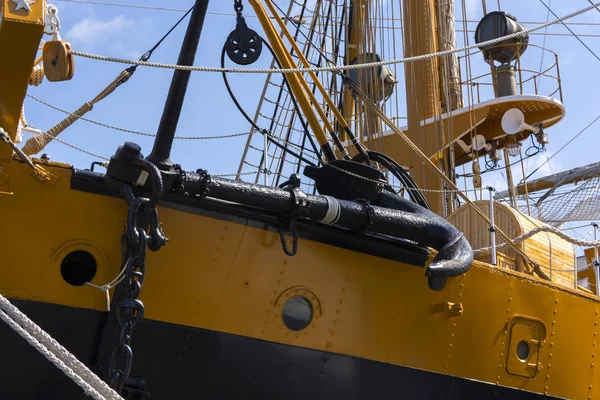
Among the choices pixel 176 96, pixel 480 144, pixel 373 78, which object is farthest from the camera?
pixel 373 78

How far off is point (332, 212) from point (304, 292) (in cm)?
71

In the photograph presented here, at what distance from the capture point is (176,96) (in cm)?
574

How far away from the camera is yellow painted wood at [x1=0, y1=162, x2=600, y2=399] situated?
5434 mm

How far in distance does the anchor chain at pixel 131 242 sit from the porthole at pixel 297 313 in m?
1.35

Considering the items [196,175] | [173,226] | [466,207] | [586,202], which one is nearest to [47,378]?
[173,226]

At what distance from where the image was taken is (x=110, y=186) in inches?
217

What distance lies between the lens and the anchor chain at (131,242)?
5164 mm

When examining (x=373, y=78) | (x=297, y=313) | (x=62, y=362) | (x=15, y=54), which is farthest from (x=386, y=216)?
(x=373, y=78)

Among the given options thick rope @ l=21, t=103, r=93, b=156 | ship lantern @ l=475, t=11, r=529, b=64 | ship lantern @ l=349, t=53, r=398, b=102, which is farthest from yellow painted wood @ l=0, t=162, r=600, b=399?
ship lantern @ l=475, t=11, r=529, b=64

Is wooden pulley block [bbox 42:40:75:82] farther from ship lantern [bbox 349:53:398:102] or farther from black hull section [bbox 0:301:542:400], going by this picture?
ship lantern [bbox 349:53:398:102]

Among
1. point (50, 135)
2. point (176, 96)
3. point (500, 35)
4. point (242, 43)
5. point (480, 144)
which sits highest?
point (500, 35)

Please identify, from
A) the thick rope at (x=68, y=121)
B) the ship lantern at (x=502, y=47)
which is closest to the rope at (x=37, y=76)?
the thick rope at (x=68, y=121)

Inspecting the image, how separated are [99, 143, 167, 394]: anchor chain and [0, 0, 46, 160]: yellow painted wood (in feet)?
2.37

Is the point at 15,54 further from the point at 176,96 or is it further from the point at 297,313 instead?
the point at 297,313
